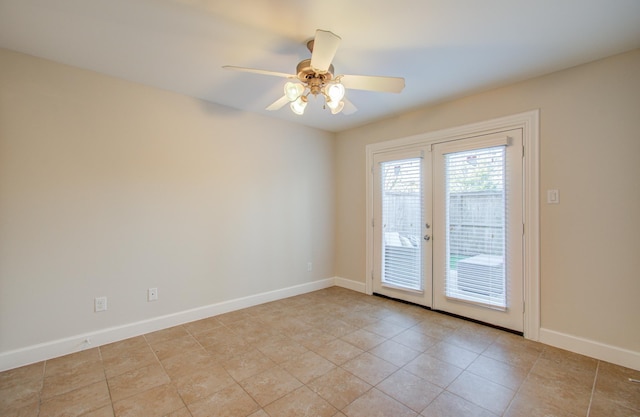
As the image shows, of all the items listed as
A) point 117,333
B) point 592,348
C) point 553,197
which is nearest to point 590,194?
point 553,197

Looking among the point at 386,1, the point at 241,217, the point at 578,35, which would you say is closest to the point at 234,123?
the point at 241,217

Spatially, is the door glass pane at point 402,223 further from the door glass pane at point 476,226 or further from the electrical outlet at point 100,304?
the electrical outlet at point 100,304

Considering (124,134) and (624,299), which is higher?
(124,134)

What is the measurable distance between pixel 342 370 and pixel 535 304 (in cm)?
192

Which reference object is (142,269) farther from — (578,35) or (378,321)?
(578,35)

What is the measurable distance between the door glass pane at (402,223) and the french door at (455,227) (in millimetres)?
12

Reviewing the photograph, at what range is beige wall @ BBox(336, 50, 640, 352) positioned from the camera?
2209mm

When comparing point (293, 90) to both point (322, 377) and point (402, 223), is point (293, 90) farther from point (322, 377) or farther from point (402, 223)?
point (402, 223)

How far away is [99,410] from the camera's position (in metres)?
1.73

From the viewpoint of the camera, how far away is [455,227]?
317cm

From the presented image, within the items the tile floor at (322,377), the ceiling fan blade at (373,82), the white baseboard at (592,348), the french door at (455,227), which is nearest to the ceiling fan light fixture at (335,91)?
the ceiling fan blade at (373,82)

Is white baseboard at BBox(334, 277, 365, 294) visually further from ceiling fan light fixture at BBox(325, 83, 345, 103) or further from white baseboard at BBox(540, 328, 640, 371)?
ceiling fan light fixture at BBox(325, 83, 345, 103)

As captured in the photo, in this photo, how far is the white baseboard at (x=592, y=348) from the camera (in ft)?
7.15

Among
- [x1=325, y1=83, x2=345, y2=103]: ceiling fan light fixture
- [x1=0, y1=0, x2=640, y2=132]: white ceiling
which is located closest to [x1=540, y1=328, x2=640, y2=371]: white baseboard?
[x1=0, y1=0, x2=640, y2=132]: white ceiling
